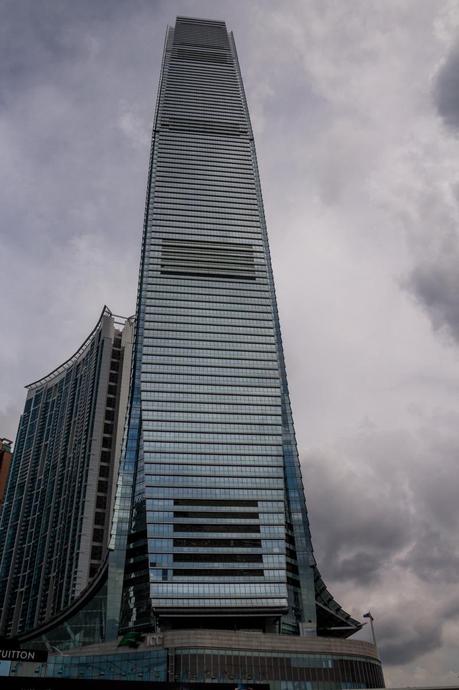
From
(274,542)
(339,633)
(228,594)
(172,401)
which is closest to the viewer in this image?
(228,594)

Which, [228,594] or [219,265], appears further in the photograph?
[219,265]

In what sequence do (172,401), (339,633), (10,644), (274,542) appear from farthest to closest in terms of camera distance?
(339,633)
(172,401)
(274,542)
(10,644)

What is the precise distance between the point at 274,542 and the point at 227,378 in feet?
154

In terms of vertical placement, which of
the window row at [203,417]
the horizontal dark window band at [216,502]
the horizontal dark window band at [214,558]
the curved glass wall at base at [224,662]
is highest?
the window row at [203,417]

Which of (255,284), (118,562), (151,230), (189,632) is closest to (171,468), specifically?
(118,562)

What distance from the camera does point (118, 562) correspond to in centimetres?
15025

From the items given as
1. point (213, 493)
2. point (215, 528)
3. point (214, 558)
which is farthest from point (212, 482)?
point (214, 558)

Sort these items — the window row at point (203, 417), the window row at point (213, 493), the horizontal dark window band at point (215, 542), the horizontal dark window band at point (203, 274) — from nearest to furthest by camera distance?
the horizontal dark window band at point (215, 542), the window row at point (213, 493), the window row at point (203, 417), the horizontal dark window band at point (203, 274)

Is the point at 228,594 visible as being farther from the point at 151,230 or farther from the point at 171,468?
the point at 151,230

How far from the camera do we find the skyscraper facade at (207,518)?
121m

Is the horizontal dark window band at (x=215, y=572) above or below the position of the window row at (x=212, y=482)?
below

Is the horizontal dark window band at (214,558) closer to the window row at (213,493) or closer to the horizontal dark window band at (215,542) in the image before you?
the horizontal dark window band at (215,542)

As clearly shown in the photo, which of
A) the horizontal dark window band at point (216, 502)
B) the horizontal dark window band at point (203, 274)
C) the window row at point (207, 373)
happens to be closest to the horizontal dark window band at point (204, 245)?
the horizontal dark window band at point (203, 274)

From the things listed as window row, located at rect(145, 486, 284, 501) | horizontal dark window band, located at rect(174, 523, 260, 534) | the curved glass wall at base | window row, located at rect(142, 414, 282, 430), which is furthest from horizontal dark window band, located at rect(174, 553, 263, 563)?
window row, located at rect(142, 414, 282, 430)
